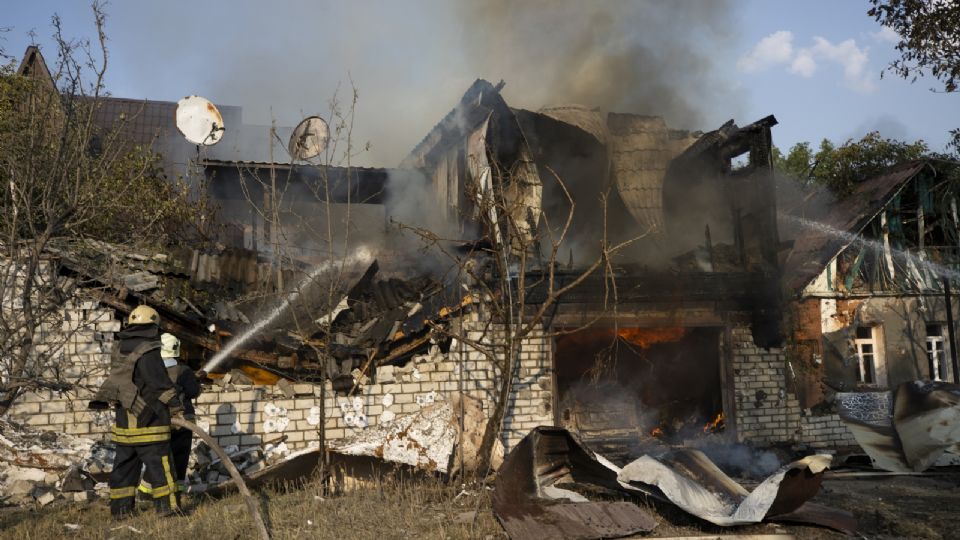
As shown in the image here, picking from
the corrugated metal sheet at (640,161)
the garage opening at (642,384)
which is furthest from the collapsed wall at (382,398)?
the corrugated metal sheet at (640,161)

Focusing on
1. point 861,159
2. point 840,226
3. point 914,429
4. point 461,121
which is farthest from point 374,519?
point 861,159

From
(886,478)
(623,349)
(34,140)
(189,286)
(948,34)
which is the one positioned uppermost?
(948,34)

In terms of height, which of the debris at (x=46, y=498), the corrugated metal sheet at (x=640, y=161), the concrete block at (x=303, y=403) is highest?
the corrugated metal sheet at (x=640, y=161)

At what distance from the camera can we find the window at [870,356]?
14.7 m

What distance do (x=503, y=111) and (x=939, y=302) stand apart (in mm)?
11031

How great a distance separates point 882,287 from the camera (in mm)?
15047

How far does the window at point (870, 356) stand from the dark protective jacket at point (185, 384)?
13015 millimetres

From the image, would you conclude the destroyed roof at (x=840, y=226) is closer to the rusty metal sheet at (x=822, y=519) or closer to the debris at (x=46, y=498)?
the rusty metal sheet at (x=822, y=519)

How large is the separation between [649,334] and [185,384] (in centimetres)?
751

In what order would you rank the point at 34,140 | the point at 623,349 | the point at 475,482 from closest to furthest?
the point at 34,140, the point at 475,482, the point at 623,349

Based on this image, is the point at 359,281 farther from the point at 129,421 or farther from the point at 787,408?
the point at 787,408

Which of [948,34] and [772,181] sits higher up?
[948,34]

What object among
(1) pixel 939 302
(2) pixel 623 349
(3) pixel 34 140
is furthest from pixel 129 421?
(1) pixel 939 302

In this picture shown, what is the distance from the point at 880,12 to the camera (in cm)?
1364
